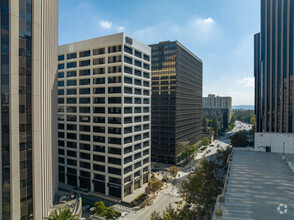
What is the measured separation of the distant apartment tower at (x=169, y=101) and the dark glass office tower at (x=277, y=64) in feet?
123

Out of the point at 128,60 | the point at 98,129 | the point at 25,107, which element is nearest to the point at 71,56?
the point at 128,60

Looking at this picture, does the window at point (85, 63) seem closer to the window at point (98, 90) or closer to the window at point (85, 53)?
the window at point (85, 53)

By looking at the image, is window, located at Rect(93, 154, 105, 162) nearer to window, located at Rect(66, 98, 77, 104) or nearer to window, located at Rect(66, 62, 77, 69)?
window, located at Rect(66, 98, 77, 104)

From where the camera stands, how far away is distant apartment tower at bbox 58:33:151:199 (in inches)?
2126

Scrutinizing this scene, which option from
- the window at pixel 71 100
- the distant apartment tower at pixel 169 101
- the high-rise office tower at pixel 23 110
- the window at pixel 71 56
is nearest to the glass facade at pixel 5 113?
the high-rise office tower at pixel 23 110

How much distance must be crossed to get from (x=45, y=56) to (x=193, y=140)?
95098 millimetres

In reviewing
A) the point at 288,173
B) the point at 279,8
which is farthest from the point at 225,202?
the point at 279,8

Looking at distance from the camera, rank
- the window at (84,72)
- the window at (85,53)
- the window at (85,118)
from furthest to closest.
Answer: the window at (85,53)
the window at (84,72)
the window at (85,118)

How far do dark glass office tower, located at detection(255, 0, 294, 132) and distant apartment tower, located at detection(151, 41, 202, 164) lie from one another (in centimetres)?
3750

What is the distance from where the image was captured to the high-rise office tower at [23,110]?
27141mm

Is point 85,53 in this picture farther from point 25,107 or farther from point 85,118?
point 25,107

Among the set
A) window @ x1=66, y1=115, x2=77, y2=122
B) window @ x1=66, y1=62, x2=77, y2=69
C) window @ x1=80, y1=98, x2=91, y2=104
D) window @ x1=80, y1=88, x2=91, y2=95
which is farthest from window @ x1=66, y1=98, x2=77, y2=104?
window @ x1=66, y1=62, x2=77, y2=69

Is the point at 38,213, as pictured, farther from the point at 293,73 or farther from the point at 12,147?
the point at 293,73

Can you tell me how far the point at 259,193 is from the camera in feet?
101
